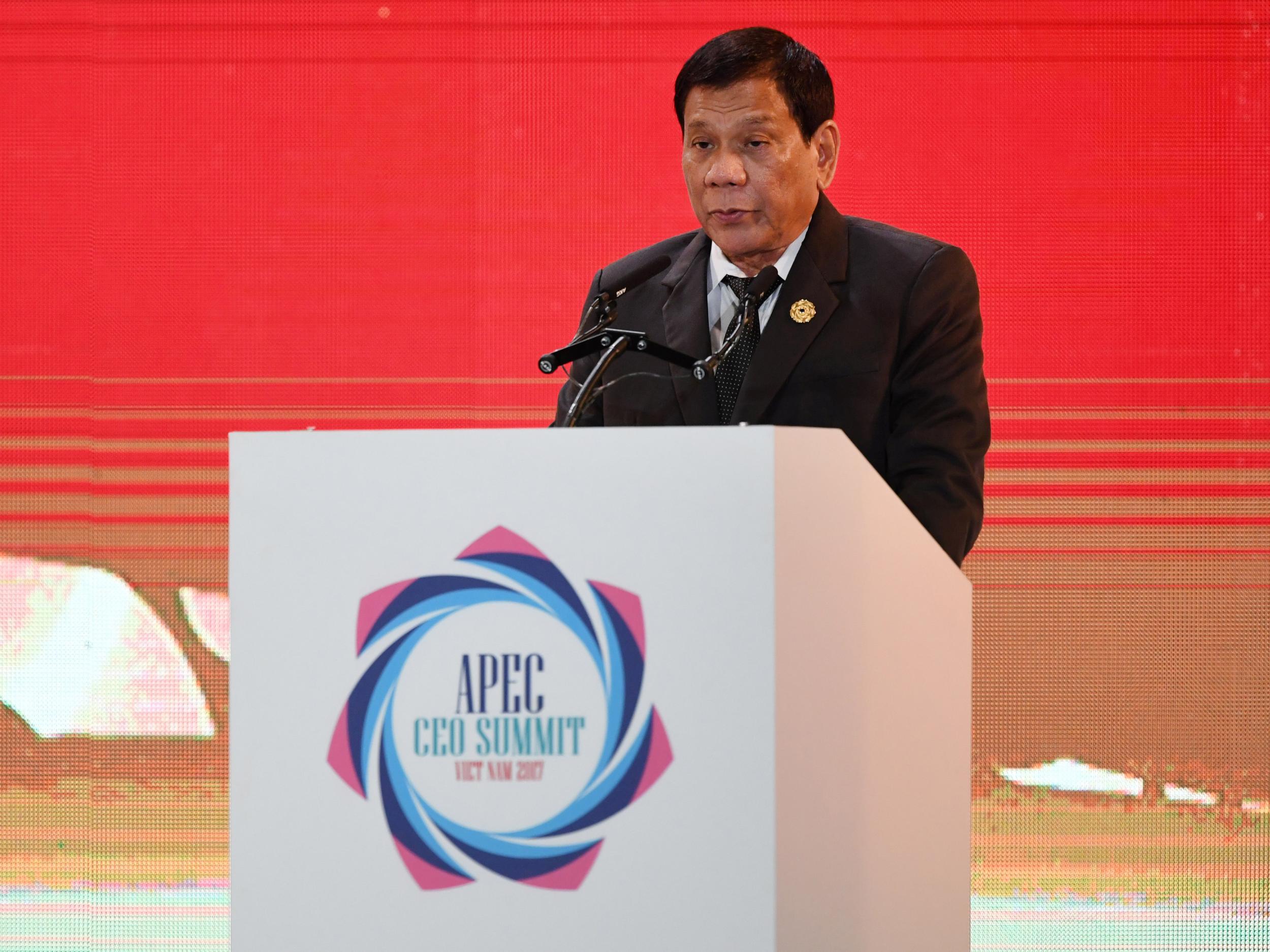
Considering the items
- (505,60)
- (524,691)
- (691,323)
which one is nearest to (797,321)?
(691,323)

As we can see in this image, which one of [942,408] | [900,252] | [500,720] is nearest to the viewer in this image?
[500,720]

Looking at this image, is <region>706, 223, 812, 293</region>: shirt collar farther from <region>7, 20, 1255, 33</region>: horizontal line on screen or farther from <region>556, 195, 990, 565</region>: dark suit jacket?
<region>7, 20, 1255, 33</region>: horizontal line on screen

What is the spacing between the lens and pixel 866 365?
1.61 metres

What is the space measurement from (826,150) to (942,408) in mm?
443

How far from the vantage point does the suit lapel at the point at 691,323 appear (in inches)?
64.7

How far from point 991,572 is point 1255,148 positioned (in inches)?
47.2

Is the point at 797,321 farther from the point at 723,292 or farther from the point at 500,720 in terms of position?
the point at 500,720

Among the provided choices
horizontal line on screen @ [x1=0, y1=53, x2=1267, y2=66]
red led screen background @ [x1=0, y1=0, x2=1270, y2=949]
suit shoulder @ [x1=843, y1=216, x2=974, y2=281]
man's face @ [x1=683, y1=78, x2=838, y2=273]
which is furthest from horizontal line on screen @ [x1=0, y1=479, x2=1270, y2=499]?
man's face @ [x1=683, y1=78, x2=838, y2=273]

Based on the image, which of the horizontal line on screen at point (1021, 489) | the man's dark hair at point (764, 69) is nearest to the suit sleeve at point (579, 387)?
the man's dark hair at point (764, 69)

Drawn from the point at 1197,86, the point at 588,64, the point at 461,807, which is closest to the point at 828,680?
the point at 461,807

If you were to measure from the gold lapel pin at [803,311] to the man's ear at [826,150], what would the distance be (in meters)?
0.19

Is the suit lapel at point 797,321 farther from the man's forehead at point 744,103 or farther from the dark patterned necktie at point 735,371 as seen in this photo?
the man's forehead at point 744,103

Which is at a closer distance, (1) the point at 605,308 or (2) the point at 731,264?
(1) the point at 605,308

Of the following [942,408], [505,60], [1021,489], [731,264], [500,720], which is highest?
[505,60]
